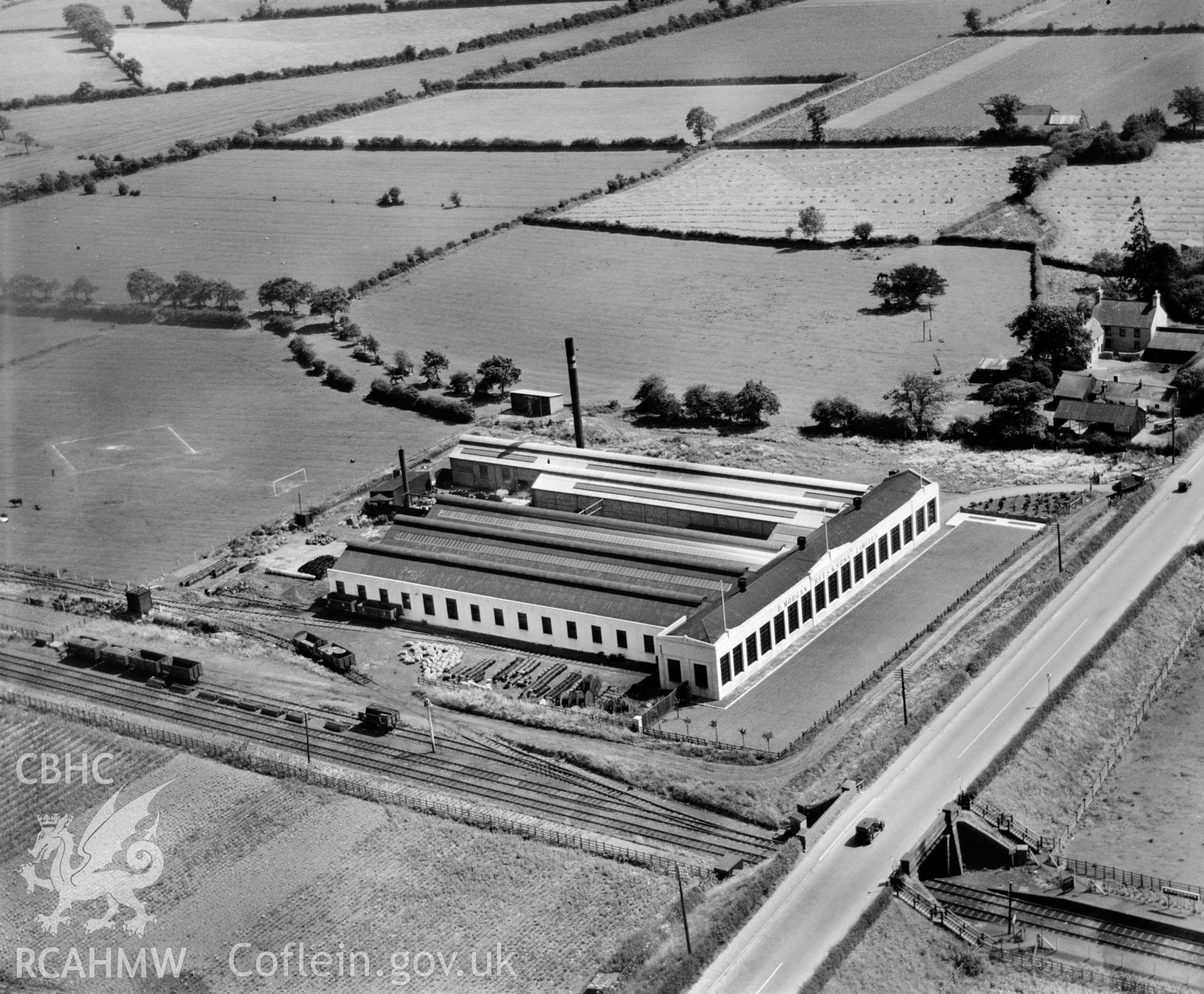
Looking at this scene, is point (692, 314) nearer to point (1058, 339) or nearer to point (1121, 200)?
point (1058, 339)

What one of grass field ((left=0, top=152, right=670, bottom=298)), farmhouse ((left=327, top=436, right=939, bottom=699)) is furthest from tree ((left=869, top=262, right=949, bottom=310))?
grass field ((left=0, top=152, right=670, bottom=298))

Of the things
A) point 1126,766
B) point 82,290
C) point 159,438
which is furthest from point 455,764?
point 82,290

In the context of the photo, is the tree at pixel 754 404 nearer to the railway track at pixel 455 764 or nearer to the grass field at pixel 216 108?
the railway track at pixel 455 764

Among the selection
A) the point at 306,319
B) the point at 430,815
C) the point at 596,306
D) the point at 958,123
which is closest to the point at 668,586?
the point at 430,815

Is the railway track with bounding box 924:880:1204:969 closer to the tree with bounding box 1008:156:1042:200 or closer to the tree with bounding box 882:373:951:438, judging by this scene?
the tree with bounding box 882:373:951:438

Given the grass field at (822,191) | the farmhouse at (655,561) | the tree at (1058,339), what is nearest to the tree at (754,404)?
the farmhouse at (655,561)
